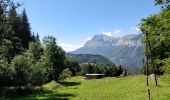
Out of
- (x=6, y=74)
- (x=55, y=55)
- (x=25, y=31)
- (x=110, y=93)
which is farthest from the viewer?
(x=25, y=31)

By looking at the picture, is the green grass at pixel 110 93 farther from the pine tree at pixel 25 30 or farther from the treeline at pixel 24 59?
the pine tree at pixel 25 30

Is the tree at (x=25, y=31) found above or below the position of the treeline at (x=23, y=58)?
above

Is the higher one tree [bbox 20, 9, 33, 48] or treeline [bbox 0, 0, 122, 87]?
tree [bbox 20, 9, 33, 48]

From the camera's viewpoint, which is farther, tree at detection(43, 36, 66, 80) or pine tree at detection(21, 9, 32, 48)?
pine tree at detection(21, 9, 32, 48)

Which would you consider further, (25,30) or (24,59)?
(25,30)

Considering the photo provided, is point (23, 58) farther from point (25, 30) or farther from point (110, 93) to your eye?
point (25, 30)

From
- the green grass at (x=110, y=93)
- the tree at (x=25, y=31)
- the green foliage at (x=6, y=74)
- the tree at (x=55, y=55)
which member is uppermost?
the tree at (x=25, y=31)

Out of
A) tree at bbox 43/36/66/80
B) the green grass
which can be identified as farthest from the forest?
the green grass

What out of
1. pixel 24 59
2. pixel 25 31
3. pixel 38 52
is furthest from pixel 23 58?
pixel 25 31

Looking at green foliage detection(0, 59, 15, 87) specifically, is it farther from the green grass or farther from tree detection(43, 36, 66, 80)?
tree detection(43, 36, 66, 80)

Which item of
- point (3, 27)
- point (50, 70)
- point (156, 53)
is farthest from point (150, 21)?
point (156, 53)

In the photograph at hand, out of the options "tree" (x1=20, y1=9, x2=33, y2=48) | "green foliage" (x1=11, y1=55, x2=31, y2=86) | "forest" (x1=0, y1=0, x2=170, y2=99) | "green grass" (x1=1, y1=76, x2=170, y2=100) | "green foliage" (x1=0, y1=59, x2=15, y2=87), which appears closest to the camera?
"forest" (x1=0, y1=0, x2=170, y2=99)

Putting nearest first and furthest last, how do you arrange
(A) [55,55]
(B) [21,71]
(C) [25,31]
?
(B) [21,71] < (A) [55,55] < (C) [25,31]

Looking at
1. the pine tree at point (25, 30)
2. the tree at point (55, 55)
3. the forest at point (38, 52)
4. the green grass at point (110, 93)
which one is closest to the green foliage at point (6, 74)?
the forest at point (38, 52)
